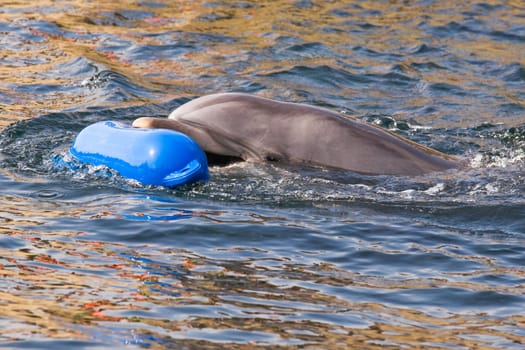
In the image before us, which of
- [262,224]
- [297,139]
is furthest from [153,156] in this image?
[297,139]

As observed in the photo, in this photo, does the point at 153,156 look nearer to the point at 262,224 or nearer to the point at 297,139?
the point at 262,224

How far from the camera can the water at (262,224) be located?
5.40 m

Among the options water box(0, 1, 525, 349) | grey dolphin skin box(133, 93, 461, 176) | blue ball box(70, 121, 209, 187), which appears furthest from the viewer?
grey dolphin skin box(133, 93, 461, 176)

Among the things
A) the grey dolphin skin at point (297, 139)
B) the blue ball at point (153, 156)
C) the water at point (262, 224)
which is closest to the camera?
the water at point (262, 224)

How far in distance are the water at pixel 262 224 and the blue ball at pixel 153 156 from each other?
128 millimetres

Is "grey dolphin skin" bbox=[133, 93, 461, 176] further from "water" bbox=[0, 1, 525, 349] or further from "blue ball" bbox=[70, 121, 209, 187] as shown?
"blue ball" bbox=[70, 121, 209, 187]

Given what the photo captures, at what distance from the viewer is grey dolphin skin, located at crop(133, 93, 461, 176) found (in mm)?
8258

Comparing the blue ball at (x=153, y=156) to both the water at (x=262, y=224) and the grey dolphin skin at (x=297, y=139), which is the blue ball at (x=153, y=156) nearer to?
the water at (x=262, y=224)

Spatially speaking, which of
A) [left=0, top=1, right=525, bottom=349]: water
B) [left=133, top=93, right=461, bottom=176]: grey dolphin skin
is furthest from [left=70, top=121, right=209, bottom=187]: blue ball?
[left=133, top=93, right=461, bottom=176]: grey dolphin skin

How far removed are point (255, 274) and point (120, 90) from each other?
6.63 metres

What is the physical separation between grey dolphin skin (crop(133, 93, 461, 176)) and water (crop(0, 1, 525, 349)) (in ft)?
0.37

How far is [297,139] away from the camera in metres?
8.30

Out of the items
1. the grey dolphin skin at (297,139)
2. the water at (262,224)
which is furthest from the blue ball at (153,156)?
the grey dolphin skin at (297,139)

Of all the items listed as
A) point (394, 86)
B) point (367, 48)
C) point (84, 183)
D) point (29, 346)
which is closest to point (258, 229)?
point (84, 183)
